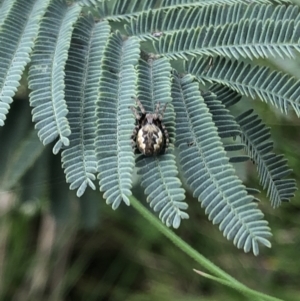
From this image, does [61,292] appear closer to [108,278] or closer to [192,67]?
[108,278]

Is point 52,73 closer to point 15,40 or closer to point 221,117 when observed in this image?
point 15,40

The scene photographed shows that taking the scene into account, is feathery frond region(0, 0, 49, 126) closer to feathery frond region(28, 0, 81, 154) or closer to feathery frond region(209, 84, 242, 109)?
feathery frond region(28, 0, 81, 154)

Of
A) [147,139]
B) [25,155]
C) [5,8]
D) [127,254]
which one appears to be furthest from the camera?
[127,254]

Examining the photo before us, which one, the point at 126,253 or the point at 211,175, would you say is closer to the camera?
the point at 211,175

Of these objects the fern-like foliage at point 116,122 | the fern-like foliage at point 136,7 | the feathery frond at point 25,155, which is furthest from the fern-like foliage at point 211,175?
the feathery frond at point 25,155

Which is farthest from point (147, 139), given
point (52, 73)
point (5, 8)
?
point (5, 8)

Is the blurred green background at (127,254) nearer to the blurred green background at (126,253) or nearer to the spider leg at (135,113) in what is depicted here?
the blurred green background at (126,253)
